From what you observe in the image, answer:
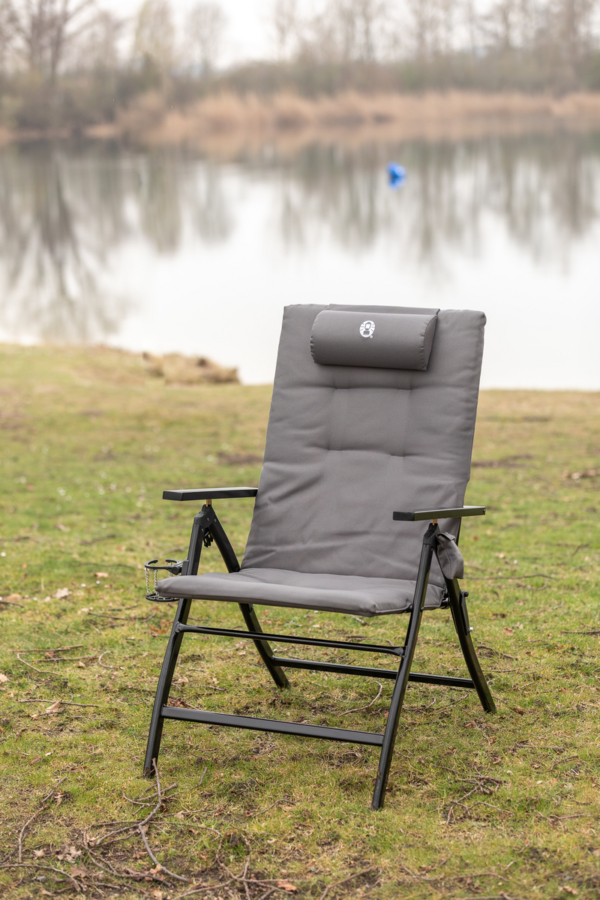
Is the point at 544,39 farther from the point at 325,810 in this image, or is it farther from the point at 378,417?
the point at 325,810

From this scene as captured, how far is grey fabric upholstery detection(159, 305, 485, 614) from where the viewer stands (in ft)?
9.74

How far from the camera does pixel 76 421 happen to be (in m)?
8.73

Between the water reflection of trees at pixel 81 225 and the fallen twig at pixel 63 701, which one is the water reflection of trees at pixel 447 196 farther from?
the fallen twig at pixel 63 701

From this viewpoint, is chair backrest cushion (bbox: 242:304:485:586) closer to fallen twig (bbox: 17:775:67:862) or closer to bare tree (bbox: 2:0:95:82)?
fallen twig (bbox: 17:775:67:862)

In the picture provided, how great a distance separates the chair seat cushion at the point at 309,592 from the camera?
2.38m

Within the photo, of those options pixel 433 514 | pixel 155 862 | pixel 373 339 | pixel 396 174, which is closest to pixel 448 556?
pixel 433 514

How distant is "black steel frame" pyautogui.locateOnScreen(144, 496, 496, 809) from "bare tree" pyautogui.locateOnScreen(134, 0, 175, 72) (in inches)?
429

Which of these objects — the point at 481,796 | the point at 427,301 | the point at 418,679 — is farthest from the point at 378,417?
the point at 427,301

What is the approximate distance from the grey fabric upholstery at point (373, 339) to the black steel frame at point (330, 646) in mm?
553

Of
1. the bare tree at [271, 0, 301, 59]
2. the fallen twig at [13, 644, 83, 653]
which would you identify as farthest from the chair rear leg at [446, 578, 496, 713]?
the bare tree at [271, 0, 301, 59]

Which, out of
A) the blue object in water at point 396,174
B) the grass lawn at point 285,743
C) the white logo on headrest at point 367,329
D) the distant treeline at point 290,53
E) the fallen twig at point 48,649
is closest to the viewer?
the grass lawn at point 285,743

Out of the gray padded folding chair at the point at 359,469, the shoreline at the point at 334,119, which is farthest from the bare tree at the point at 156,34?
the gray padded folding chair at the point at 359,469

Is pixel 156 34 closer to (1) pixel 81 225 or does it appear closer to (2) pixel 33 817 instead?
(1) pixel 81 225

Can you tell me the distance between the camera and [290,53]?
13938 mm
